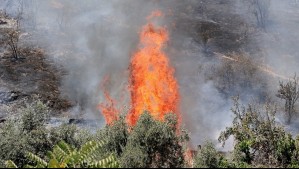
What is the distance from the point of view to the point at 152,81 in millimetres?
57344

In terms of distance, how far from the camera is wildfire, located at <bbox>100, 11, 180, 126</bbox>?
5188 centimetres

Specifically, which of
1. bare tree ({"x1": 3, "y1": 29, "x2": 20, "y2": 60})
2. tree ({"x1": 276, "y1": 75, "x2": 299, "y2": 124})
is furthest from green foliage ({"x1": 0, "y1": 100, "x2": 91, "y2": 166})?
bare tree ({"x1": 3, "y1": 29, "x2": 20, "y2": 60})

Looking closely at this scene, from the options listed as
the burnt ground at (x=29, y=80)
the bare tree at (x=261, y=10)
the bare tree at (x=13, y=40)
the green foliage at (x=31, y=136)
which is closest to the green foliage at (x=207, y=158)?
the green foliage at (x=31, y=136)

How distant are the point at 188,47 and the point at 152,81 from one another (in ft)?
42.7

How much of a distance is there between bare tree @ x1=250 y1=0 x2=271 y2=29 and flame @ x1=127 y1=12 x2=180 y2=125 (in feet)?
60.2

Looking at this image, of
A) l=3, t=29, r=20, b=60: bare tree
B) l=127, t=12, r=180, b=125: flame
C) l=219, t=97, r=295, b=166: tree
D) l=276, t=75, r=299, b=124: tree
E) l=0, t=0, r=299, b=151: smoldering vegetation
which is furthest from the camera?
l=3, t=29, r=20, b=60: bare tree

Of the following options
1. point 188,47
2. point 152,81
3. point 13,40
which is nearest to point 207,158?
point 152,81

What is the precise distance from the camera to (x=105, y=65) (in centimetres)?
6231

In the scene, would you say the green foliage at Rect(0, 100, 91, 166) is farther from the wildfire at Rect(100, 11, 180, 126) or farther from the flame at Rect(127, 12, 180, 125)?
the flame at Rect(127, 12, 180, 125)

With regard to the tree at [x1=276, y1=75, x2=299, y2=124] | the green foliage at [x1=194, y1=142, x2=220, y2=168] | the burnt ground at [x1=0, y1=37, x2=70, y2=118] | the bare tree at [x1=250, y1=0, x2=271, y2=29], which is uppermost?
the green foliage at [x1=194, y1=142, x2=220, y2=168]

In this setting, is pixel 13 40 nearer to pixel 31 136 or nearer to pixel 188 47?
pixel 188 47

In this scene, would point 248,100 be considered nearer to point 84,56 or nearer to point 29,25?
point 84,56

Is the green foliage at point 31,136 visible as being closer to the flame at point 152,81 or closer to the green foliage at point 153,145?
the green foliage at point 153,145

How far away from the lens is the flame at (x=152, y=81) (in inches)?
2063
